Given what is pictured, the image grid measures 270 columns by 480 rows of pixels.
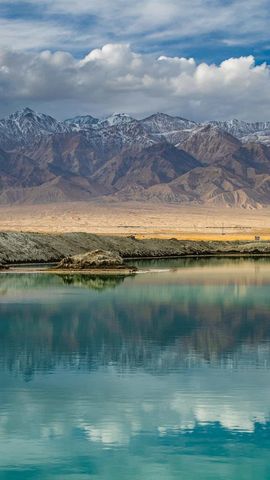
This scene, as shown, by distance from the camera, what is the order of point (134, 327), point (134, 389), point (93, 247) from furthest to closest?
point (93, 247)
point (134, 327)
point (134, 389)

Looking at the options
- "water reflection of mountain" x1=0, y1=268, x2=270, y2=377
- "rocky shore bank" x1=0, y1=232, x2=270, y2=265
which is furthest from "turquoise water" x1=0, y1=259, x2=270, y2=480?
"rocky shore bank" x1=0, y1=232, x2=270, y2=265

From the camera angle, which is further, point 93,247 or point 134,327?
point 93,247

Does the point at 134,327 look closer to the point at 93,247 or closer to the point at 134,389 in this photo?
the point at 134,389

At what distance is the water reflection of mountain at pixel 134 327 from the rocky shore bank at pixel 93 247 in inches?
970

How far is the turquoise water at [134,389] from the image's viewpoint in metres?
14.9

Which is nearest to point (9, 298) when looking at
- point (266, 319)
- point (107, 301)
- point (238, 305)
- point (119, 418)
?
point (107, 301)

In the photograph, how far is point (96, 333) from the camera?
98.9 ft

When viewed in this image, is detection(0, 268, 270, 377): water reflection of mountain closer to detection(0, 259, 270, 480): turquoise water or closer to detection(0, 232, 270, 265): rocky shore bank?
detection(0, 259, 270, 480): turquoise water

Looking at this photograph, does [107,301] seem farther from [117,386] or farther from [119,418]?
[119,418]

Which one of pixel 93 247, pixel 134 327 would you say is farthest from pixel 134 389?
pixel 93 247

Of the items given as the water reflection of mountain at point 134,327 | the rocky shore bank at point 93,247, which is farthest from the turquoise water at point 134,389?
the rocky shore bank at point 93,247

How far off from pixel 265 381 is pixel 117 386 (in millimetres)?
3619

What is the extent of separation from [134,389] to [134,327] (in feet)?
37.4

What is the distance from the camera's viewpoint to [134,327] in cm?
3166
